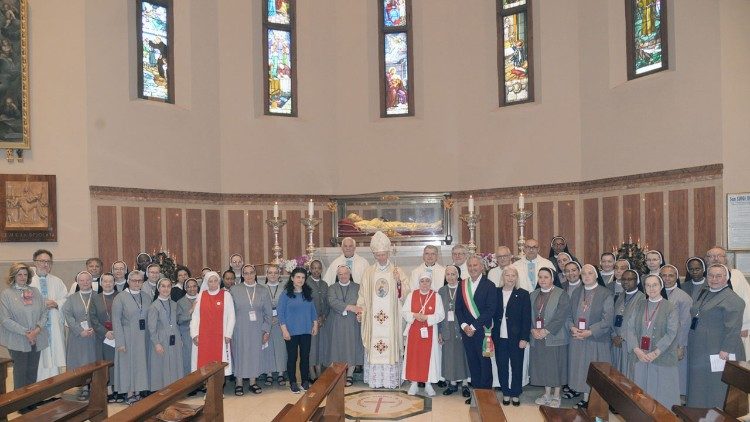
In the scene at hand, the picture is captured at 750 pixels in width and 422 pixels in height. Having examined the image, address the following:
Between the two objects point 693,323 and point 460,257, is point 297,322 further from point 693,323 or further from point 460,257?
point 693,323

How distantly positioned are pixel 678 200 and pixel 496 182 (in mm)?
3818

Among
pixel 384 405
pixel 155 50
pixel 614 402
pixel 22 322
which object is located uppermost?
pixel 155 50

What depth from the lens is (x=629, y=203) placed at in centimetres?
1184

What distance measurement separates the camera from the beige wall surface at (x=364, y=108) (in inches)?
428

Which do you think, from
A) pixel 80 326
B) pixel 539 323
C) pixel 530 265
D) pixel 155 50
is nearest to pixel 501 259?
pixel 530 265

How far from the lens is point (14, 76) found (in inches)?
428

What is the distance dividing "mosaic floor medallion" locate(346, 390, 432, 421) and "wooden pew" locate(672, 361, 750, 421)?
2.95 metres

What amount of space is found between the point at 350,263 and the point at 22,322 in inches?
172

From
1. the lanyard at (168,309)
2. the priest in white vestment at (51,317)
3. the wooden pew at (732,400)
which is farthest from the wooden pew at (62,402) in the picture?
the wooden pew at (732,400)

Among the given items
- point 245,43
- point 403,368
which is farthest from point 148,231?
point 403,368

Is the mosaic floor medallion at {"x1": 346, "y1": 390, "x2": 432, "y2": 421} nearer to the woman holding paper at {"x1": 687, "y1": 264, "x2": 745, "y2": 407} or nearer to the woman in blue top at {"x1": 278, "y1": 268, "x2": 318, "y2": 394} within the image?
the woman in blue top at {"x1": 278, "y1": 268, "x2": 318, "y2": 394}

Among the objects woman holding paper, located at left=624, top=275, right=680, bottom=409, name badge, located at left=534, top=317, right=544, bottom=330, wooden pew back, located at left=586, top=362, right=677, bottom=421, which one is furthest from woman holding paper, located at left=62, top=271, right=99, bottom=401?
woman holding paper, located at left=624, top=275, right=680, bottom=409

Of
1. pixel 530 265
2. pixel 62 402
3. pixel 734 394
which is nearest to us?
pixel 734 394

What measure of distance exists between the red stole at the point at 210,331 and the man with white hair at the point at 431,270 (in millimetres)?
2443
